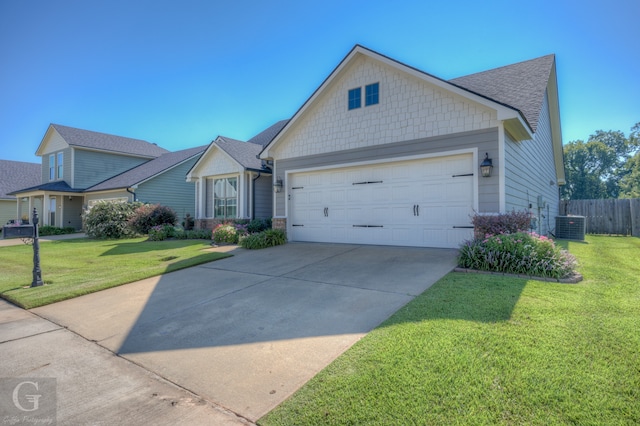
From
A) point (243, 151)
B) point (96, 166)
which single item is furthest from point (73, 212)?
point (243, 151)

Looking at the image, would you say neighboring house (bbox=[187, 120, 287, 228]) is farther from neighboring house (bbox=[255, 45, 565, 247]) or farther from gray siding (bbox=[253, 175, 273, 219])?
neighboring house (bbox=[255, 45, 565, 247])

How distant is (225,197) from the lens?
15.4 meters

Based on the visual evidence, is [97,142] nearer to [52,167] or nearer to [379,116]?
[52,167]

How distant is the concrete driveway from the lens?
2689mm

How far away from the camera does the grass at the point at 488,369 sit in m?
2.03

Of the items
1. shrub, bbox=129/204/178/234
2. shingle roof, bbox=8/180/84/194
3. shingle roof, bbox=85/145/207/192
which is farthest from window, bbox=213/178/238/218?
shingle roof, bbox=8/180/84/194

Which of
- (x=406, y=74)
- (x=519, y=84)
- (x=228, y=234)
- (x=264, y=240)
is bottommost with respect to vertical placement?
(x=264, y=240)

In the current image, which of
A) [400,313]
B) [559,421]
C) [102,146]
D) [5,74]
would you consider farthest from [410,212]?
[102,146]

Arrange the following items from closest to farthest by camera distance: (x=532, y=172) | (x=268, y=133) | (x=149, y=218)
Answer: (x=532, y=172)
(x=149, y=218)
(x=268, y=133)

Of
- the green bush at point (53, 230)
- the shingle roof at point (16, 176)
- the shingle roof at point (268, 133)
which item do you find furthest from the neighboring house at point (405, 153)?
the shingle roof at point (16, 176)

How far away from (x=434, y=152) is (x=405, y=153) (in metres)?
0.81

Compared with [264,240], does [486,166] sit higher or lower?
higher

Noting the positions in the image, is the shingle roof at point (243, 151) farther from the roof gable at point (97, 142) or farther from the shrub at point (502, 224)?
the roof gable at point (97, 142)

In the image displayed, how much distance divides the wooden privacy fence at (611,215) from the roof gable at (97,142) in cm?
2969
